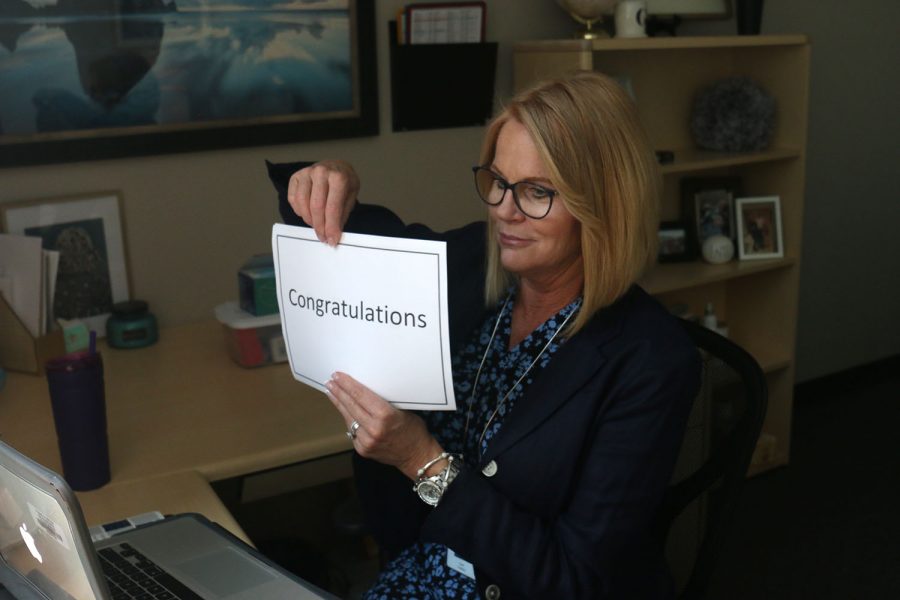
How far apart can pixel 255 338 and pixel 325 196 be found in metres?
0.72

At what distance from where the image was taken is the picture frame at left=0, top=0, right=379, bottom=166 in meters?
2.19

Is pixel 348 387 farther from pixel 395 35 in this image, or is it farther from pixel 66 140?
pixel 395 35

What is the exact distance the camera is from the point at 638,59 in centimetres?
311

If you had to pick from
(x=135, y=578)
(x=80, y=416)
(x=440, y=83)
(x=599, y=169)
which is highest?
(x=440, y=83)

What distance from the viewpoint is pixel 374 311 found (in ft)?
4.37

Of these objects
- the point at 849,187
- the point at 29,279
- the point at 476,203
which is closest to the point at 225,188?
the point at 29,279

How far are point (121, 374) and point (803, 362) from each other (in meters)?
2.77

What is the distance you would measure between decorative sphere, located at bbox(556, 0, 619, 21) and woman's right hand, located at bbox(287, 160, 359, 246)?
1.37 m

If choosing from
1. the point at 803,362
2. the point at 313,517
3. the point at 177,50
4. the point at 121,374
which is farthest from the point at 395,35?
the point at 803,362

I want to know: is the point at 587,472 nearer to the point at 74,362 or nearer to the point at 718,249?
the point at 74,362

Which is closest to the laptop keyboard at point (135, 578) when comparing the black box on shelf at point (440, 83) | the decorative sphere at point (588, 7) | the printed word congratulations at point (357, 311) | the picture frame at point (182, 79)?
the printed word congratulations at point (357, 311)

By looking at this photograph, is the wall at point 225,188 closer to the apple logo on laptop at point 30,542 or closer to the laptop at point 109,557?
the laptop at point 109,557

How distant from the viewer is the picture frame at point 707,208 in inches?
129

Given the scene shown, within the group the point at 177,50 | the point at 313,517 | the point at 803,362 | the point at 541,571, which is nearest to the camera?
the point at 541,571
